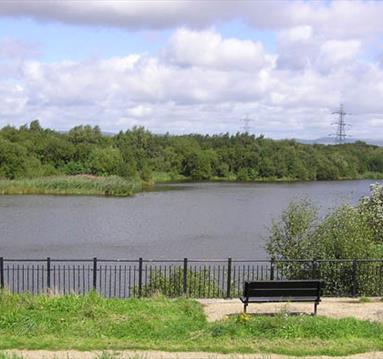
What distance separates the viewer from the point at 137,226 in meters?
45.6

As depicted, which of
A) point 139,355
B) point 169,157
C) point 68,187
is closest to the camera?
point 139,355

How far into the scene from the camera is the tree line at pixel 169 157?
96062 millimetres

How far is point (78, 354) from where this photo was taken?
10570 millimetres

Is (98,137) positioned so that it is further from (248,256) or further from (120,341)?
(120,341)

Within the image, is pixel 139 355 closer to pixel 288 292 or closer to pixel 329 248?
pixel 288 292

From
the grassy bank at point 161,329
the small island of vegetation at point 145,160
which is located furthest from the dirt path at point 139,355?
the small island of vegetation at point 145,160

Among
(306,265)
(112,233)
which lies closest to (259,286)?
(306,265)

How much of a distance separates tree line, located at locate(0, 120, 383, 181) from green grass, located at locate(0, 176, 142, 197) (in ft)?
32.4

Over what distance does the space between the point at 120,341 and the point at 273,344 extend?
2.80 m

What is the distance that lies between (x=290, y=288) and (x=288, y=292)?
110 millimetres

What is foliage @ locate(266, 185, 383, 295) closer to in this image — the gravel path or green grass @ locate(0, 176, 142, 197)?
the gravel path

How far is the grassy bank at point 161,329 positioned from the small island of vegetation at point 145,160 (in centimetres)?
6258

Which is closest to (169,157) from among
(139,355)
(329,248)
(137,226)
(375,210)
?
(137,226)

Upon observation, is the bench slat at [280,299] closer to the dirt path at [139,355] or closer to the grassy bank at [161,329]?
the grassy bank at [161,329]
